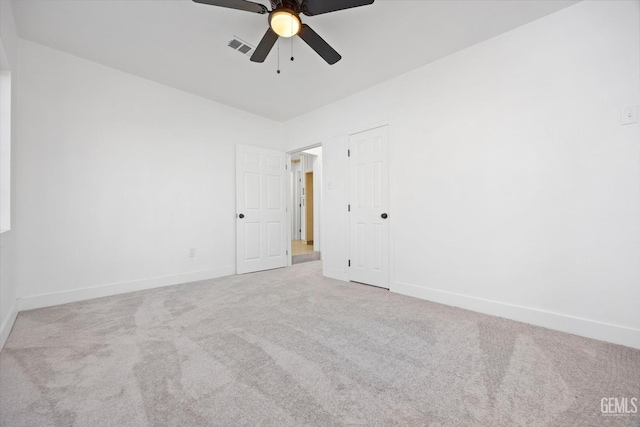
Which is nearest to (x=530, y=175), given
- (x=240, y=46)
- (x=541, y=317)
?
(x=541, y=317)

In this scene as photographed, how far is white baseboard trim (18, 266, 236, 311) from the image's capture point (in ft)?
8.78

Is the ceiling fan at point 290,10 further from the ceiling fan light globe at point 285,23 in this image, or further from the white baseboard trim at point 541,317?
the white baseboard trim at point 541,317

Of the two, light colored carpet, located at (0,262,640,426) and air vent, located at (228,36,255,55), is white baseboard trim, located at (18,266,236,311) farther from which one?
air vent, located at (228,36,255,55)

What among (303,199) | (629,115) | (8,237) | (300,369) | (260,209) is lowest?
(300,369)

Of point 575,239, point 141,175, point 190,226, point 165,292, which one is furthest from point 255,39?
point 575,239

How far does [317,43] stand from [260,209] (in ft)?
9.55

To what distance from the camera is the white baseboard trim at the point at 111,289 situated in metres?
2.68

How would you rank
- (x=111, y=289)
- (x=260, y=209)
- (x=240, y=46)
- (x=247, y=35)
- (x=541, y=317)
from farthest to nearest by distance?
(x=260, y=209)
(x=111, y=289)
(x=240, y=46)
(x=247, y=35)
(x=541, y=317)

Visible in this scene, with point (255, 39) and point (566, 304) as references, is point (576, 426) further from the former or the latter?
point (255, 39)

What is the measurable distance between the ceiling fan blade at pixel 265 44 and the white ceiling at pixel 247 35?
0.30 metres

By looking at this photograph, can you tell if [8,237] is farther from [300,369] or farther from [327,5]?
[327,5]

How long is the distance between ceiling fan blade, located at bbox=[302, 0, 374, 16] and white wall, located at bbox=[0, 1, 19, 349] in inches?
89.5

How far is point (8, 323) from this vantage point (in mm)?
2131

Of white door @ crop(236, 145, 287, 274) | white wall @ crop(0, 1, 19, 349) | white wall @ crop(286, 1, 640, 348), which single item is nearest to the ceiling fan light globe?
white wall @ crop(286, 1, 640, 348)
